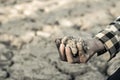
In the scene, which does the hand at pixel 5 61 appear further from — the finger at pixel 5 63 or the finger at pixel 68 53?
the finger at pixel 68 53

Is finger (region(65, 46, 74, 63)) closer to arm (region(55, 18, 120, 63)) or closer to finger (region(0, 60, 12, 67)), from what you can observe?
arm (region(55, 18, 120, 63))

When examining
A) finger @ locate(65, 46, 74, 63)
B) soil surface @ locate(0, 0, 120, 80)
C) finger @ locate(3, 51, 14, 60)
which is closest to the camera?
finger @ locate(65, 46, 74, 63)

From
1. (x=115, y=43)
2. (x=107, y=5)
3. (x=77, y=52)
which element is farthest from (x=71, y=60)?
(x=107, y=5)

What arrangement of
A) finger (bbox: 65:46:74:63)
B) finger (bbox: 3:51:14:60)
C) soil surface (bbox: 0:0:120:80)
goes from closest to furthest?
finger (bbox: 65:46:74:63) → soil surface (bbox: 0:0:120:80) → finger (bbox: 3:51:14:60)

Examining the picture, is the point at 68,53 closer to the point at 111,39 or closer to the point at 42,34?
the point at 111,39

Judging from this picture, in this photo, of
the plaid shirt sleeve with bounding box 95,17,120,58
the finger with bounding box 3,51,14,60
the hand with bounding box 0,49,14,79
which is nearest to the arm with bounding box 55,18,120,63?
the plaid shirt sleeve with bounding box 95,17,120,58

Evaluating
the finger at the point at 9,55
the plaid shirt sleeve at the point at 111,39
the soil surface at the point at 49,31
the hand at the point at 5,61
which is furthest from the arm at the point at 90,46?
the finger at the point at 9,55

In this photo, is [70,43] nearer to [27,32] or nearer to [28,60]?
[28,60]
